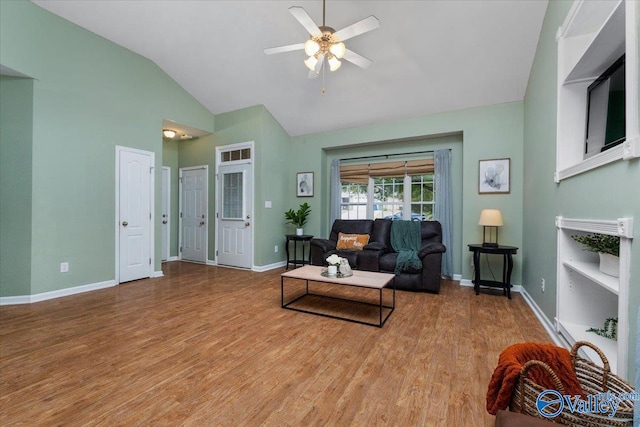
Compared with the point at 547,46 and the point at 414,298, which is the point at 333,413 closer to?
the point at 414,298

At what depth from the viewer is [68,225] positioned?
3.71 m

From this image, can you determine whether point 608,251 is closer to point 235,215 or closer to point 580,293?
Answer: point 580,293

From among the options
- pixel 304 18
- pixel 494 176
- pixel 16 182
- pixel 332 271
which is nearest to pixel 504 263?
pixel 494 176

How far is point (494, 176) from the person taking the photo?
13.8 ft

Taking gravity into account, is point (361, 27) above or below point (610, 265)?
above

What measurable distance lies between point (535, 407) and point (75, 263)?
499cm

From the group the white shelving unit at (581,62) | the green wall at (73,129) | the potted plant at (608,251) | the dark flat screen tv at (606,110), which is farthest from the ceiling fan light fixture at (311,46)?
the green wall at (73,129)

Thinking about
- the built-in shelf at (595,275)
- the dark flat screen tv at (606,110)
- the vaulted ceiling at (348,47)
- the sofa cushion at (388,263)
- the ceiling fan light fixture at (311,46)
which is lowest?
the sofa cushion at (388,263)

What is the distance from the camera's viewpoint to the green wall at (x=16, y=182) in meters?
3.35

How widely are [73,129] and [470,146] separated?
5.78 meters

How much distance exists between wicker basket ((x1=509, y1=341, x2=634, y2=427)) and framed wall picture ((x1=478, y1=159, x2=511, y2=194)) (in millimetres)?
3338

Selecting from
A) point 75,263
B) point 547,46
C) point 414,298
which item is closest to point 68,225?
point 75,263

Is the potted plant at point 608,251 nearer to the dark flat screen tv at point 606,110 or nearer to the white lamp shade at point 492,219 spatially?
the dark flat screen tv at point 606,110

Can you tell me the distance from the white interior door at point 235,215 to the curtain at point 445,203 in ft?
11.3
